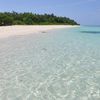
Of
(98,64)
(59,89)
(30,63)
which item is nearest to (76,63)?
(98,64)

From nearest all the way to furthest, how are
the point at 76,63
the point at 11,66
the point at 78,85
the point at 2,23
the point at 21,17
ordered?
the point at 78,85 → the point at 11,66 → the point at 76,63 → the point at 2,23 → the point at 21,17

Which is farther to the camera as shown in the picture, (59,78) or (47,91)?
(59,78)

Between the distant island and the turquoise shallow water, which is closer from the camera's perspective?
the turquoise shallow water

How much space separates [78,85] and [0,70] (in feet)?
9.25

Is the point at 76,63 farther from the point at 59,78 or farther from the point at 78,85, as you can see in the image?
the point at 78,85

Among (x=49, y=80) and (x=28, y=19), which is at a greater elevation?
(x=49, y=80)

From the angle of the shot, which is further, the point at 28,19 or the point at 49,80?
the point at 28,19

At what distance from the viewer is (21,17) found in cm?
6550

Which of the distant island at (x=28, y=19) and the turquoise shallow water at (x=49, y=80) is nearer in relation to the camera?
the turquoise shallow water at (x=49, y=80)

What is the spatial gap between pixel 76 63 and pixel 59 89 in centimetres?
318

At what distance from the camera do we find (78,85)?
5.89m

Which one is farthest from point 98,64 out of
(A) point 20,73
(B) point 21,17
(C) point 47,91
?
(B) point 21,17

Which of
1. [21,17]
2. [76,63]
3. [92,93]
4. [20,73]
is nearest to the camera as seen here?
[92,93]

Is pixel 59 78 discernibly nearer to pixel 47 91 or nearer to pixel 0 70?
pixel 47 91
